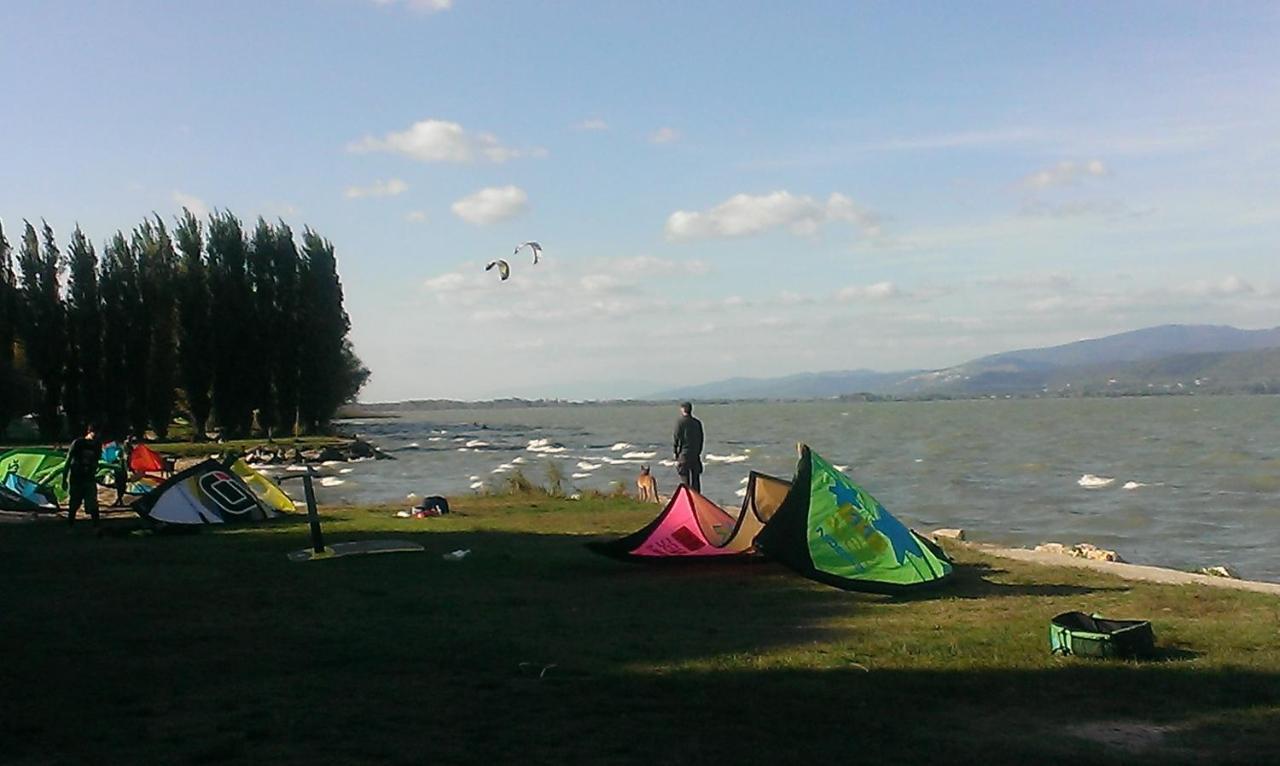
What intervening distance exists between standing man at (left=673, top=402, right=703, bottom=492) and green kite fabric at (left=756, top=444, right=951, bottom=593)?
594 centimetres

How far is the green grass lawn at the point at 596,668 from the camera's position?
21.3 feet

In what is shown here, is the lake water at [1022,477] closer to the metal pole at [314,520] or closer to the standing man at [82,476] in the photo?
the standing man at [82,476]

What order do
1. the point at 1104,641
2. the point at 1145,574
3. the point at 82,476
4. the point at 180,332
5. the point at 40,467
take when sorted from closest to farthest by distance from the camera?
the point at 1104,641
the point at 1145,574
the point at 82,476
the point at 40,467
the point at 180,332

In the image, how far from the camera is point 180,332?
196 ft

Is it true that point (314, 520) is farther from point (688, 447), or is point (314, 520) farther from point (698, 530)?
point (688, 447)

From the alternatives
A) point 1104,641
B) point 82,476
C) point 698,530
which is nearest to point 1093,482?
point 698,530

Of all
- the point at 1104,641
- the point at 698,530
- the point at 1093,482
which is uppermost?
the point at 698,530

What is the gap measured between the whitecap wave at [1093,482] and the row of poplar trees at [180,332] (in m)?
39.0

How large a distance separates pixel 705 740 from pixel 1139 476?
43.2 meters

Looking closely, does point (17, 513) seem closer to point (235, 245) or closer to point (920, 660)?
point (920, 660)

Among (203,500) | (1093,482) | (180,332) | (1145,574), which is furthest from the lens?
(180,332)

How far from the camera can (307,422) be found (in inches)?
2544

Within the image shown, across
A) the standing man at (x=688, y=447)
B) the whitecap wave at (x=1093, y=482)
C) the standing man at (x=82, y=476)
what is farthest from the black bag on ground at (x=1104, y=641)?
the whitecap wave at (x=1093, y=482)

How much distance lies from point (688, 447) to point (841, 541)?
6.99 metres
